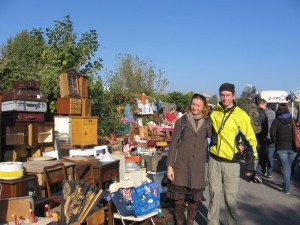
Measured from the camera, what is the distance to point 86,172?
17.4ft

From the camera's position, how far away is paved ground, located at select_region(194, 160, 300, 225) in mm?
5812

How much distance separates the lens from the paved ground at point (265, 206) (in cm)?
581

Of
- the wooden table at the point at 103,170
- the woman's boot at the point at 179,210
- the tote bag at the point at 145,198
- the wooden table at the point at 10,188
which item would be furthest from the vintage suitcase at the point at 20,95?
the woman's boot at the point at 179,210

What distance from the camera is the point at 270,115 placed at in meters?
9.80

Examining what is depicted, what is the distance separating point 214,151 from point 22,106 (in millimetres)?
3784

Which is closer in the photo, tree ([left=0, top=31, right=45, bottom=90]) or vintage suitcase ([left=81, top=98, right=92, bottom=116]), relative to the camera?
vintage suitcase ([left=81, top=98, right=92, bottom=116])

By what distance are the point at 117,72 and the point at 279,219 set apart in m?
23.4

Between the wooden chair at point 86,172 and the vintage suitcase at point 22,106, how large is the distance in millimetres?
1994

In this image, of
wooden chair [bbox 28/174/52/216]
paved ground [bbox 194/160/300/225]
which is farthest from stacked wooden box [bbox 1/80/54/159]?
paved ground [bbox 194/160/300/225]

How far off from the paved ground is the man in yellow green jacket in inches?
47.5

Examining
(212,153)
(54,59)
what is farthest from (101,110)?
(212,153)

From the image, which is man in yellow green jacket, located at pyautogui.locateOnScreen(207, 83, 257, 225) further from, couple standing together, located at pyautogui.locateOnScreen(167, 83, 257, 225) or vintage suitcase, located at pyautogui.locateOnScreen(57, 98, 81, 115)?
vintage suitcase, located at pyautogui.locateOnScreen(57, 98, 81, 115)

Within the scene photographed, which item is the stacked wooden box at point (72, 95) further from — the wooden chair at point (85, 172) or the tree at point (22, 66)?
the wooden chair at point (85, 172)

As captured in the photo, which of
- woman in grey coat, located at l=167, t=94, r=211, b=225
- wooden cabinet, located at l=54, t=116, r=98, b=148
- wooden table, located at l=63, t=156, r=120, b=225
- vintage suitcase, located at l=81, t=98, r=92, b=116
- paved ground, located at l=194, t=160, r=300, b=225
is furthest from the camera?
vintage suitcase, located at l=81, t=98, r=92, b=116
